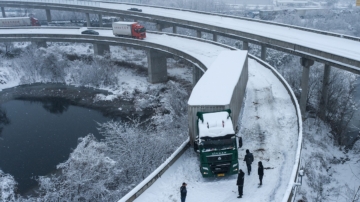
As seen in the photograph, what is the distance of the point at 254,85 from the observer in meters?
33.8

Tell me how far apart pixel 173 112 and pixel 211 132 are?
25.6 meters

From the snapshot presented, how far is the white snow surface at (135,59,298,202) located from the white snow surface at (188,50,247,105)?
12.4 ft

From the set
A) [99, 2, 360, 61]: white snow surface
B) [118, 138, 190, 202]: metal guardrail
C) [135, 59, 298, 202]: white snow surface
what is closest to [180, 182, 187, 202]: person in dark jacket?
[135, 59, 298, 202]: white snow surface

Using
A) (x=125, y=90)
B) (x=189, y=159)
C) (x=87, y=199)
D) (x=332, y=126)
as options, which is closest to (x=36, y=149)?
(x=87, y=199)

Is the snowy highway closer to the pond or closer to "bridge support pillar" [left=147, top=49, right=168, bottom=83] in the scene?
"bridge support pillar" [left=147, top=49, right=168, bottom=83]

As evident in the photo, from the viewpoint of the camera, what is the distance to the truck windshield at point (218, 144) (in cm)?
1852

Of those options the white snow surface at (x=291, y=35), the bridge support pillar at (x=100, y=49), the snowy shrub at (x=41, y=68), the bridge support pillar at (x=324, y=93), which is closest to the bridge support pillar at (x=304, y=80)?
the white snow surface at (x=291, y=35)

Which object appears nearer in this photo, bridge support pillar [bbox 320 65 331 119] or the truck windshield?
the truck windshield

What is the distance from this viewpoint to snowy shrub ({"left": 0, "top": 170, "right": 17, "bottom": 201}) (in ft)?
94.8

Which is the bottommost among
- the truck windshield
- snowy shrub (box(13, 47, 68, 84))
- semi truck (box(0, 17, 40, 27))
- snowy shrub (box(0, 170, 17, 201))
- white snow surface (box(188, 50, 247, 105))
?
snowy shrub (box(0, 170, 17, 201))

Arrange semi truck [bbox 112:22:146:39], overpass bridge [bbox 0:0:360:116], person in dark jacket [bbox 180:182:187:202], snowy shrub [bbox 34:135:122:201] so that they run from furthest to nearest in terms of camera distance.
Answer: semi truck [bbox 112:22:146:39] → overpass bridge [bbox 0:0:360:116] → snowy shrub [bbox 34:135:122:201] → person in dark jacket [bbox 180:182:187:202]

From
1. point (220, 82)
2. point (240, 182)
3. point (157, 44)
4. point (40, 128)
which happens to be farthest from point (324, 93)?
point (40, 128)

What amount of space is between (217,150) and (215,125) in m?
1.50

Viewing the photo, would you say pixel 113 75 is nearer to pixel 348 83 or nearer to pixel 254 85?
pixel 254 85
